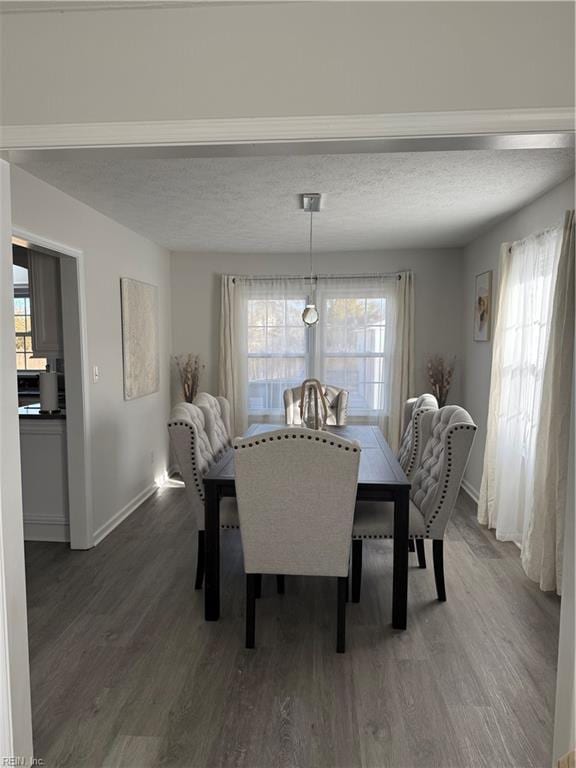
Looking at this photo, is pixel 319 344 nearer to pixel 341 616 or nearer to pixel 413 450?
pixel 413 450

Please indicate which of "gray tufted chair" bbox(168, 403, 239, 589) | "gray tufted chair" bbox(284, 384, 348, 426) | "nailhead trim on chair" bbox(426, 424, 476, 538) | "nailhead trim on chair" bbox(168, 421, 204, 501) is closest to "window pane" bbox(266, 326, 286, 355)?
"gray tufted chair" bbox(284, 384, 348, 426)

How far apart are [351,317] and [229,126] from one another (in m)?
4.37

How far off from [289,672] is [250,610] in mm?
325

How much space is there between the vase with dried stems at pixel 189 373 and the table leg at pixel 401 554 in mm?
3588

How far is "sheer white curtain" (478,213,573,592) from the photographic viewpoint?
3.35 metres

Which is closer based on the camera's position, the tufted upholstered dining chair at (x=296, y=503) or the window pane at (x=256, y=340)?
the tufted upholstered dining chair at (x=296, y=503)

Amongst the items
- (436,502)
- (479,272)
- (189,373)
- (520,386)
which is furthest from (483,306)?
(189,373)

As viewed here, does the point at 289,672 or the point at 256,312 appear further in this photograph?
the point at 256,312

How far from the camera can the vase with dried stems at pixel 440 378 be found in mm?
5602

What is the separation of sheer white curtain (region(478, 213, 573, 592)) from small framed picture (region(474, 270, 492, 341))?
0.50 metres

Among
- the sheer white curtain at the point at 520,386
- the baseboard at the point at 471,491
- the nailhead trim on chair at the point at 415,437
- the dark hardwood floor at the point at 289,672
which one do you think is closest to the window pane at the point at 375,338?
the baseboard at the point at 471,491

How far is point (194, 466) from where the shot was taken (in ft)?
9.93

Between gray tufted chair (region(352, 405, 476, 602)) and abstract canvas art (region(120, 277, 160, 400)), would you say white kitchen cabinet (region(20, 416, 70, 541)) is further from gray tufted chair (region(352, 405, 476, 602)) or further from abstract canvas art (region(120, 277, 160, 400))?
gray tufted chair (region(352, 405, 476, 602))

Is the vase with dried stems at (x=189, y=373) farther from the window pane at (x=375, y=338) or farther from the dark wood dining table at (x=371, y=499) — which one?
the dark wood dining table at (x=371, y=499)
